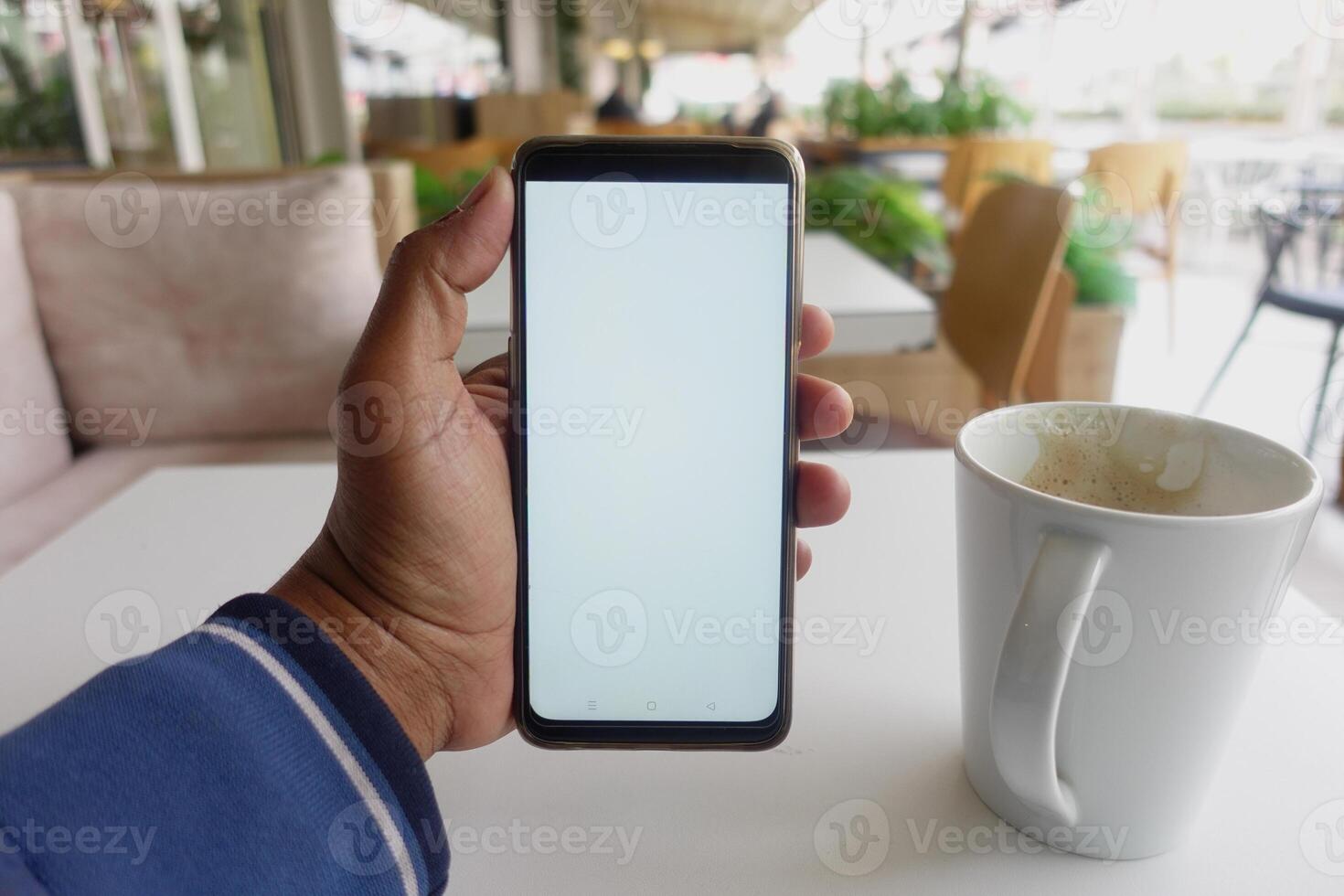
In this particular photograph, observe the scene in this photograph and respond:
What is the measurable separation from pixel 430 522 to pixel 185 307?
1.03 meters

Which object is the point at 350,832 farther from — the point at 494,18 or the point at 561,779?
the point at 494,18

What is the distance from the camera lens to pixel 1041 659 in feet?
Result: 0.81

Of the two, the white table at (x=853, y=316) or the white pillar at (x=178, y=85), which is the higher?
the white pillar at (x=178, y=85)

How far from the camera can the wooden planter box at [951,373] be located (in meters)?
1.65

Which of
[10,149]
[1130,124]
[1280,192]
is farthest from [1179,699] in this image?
[1130,124]

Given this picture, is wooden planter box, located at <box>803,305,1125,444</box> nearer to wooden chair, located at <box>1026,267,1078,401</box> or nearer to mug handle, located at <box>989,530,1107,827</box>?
wooden chair, located at <box>1026,267,1078,401</box>

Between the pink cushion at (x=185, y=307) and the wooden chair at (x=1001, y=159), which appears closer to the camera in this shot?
the pink cushion at (x=185, y=307)

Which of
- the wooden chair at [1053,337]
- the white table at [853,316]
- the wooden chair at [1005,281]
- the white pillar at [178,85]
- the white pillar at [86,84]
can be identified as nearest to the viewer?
the white table at [853,316]

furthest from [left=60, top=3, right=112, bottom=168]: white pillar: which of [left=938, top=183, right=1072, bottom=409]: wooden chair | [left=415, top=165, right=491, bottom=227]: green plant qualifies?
[left=938, top=183, right=1072, bottom=409]: wooden chair

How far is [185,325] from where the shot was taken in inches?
46.4

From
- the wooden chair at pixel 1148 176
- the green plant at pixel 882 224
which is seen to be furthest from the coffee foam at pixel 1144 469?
the wooden chair at pixel 1148 176

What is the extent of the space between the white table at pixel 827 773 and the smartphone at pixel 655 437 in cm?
2

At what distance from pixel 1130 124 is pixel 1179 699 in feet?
18.2

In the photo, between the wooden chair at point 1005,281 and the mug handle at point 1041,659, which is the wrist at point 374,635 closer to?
the mug handle at point 1041,659
